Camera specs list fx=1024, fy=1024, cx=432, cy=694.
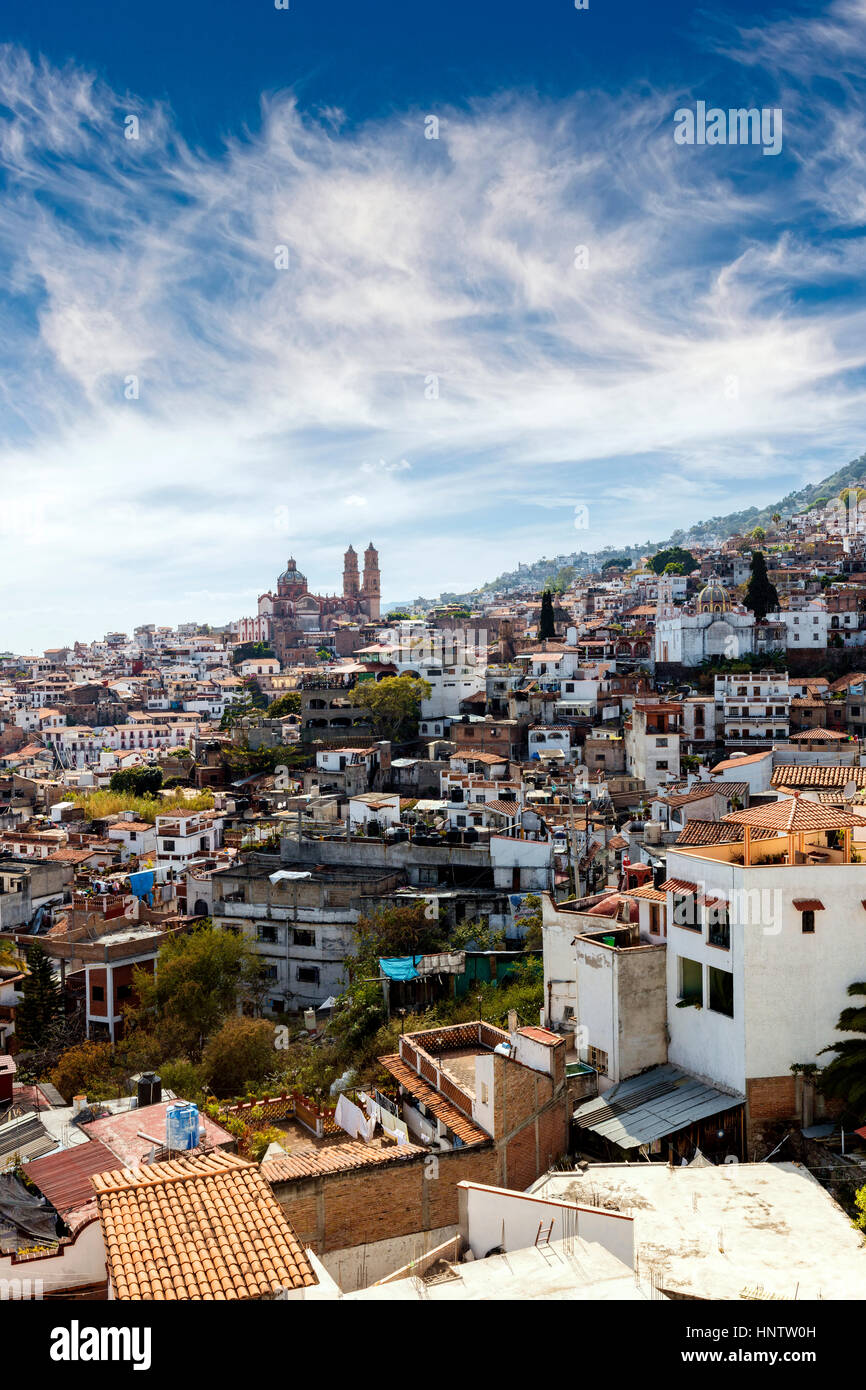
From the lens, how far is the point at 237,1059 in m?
21.1

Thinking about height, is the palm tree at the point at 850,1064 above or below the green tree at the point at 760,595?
below

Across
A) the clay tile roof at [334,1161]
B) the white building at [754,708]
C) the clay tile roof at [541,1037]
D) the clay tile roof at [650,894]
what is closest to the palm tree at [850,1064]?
the clay tile roof at [650,894]

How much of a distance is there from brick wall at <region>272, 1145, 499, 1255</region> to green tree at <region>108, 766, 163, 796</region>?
152 ft

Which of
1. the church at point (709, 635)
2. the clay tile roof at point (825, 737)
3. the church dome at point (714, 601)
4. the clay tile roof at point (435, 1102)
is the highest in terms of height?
the church dome at point (714, 601)

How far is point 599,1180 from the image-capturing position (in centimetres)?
1256

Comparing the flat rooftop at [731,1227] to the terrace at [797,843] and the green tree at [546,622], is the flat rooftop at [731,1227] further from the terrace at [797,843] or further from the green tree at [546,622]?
the green tree at [546,622]

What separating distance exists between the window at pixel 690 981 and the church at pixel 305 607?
103815 mm

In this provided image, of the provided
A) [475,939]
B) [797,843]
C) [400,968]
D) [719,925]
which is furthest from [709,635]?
[719,925]

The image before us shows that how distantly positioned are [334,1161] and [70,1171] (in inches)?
144

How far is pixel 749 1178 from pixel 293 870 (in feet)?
67.2

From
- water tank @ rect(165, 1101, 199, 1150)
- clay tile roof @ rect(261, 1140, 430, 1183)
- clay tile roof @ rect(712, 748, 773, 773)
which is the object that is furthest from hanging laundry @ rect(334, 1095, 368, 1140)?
clay tile roof @ rect(712, 748, 773, 773)

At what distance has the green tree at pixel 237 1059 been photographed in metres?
20.9

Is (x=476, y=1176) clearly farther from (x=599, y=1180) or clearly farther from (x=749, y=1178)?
(x=749, y=1178)
